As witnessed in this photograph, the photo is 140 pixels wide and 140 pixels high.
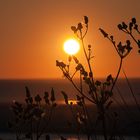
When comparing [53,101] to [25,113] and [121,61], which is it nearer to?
[25,113]

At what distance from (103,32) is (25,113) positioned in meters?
1.40

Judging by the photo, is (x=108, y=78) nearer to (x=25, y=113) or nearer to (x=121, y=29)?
(x=121, y=29)

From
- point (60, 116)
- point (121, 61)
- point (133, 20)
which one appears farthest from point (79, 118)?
point (60, 116)

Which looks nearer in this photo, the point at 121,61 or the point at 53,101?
the point at 121,61

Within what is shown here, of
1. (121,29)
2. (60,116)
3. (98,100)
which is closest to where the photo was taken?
(98,100)

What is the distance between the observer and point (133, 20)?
6930mm

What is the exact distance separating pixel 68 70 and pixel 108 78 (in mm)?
522

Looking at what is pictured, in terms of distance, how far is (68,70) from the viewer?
7.02m

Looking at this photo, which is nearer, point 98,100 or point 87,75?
point 98,100

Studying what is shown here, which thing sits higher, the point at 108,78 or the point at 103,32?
the point at 103,32

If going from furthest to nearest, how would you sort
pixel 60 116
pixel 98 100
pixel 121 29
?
pixel 60 116 < pixel 121 29 < pixel 98 100

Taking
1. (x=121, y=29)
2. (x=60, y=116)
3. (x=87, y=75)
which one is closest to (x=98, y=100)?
(x=87, y=75)

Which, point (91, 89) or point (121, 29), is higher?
point (121, 29)

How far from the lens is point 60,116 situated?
226ft
